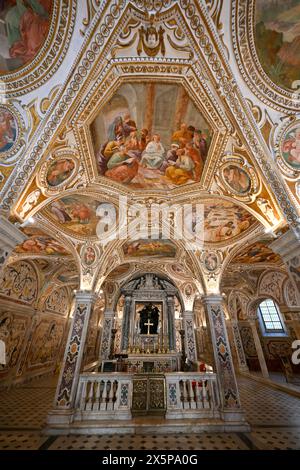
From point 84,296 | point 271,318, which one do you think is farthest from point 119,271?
point 271,318

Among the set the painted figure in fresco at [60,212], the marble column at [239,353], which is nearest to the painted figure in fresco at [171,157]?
the painted figure in fresco at [60,212]

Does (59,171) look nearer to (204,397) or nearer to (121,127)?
(121,127)

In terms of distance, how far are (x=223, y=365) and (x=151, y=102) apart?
9170 millimetres

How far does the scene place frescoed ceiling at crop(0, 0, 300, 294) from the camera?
3.23 m

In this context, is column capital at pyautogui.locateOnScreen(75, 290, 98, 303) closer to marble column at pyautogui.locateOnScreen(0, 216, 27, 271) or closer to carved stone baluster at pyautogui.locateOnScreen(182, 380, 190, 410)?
marble column at pyautogui.locateOnScreen(0, 216, 27, 271)

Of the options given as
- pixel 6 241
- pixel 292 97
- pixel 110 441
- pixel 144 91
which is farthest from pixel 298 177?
pixel 110 441

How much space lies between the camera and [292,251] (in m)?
4.43

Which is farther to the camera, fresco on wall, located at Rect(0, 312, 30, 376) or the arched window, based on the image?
the arched window

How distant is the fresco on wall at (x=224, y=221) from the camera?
7.12 m

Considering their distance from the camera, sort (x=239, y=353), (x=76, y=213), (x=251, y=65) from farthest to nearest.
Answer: (x=239, y=353) → (x=76, y=213) → (x=251, y=65)

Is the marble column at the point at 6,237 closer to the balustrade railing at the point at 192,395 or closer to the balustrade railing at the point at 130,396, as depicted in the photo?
the balustrade railing at the point at 130,396

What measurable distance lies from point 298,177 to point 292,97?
5.45 ft

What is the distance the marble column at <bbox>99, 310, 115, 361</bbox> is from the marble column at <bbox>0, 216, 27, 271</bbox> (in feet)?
37.8

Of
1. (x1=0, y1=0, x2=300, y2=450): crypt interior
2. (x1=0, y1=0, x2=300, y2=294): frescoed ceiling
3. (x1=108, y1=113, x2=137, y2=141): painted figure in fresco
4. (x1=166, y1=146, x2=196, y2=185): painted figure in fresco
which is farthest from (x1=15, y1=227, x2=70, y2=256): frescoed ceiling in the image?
(x1=166, y1=146, x2=196, y2=185): painted figure in fresco
